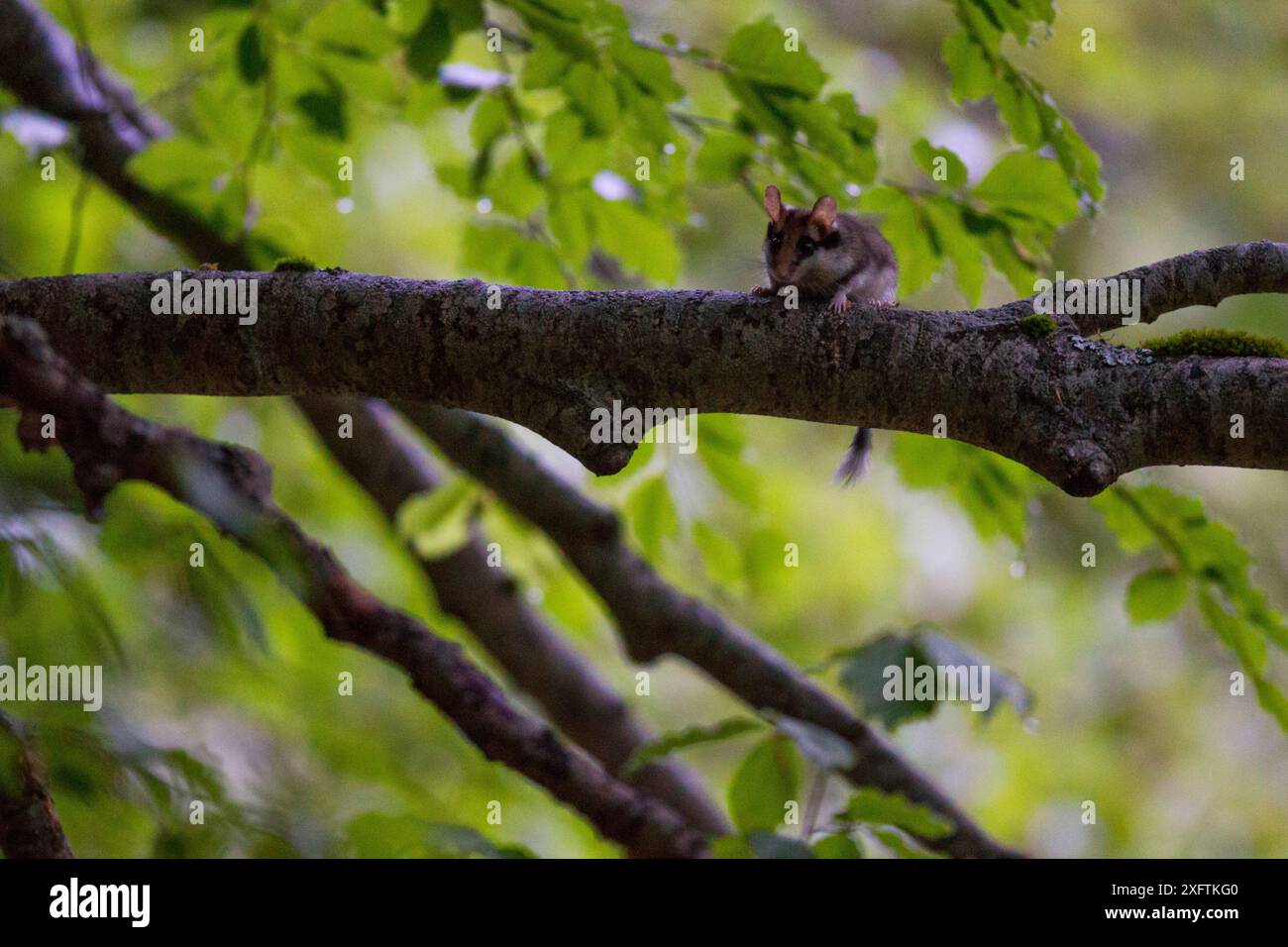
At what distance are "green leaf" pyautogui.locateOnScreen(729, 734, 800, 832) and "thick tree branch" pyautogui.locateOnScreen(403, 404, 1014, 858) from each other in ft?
3.11

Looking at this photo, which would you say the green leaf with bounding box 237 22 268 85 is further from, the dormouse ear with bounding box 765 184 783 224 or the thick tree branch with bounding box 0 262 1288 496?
the dormouse ear with bounding box 765 184 783 224

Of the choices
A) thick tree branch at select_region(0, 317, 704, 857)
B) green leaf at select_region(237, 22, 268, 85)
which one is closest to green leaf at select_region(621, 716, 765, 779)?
thick tree branch at select_region(0, 317, 704, 857)

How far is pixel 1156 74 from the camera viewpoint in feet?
31.6

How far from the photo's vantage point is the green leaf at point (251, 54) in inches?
149

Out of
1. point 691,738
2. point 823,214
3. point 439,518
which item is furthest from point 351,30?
point 691,738

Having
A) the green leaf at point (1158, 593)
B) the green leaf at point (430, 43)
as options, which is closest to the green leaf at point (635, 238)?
the green leaf at point (430, 43)

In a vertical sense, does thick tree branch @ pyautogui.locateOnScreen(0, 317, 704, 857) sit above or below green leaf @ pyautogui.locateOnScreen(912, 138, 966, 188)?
below

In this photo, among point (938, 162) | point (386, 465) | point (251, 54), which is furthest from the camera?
point (386, 465)

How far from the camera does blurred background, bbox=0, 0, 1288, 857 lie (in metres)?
1.73

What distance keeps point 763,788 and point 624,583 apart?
4.40ft

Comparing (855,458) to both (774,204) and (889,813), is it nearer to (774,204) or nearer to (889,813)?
(774,204)

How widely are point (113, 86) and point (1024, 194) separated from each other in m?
3.82

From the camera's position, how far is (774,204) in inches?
160

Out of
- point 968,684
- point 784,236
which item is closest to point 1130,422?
point 968,684
